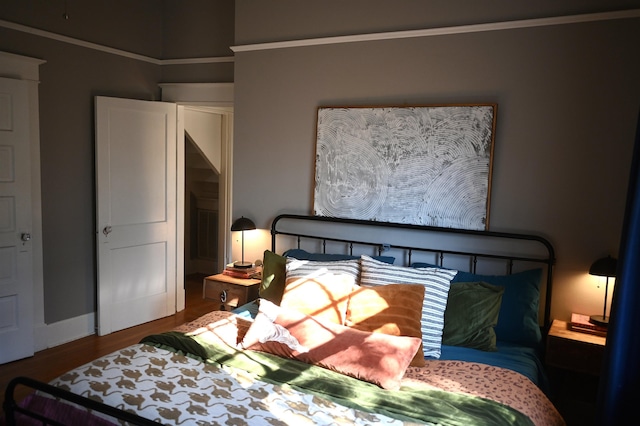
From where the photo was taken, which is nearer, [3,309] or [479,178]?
[479,178]

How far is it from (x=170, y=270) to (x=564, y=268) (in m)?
3.42

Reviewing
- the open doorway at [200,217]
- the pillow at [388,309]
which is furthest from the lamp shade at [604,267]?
the open doorway at [200,217]

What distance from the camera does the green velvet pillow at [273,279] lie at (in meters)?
3.13

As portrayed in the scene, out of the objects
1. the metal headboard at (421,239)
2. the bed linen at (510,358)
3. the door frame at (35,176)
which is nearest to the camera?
the bed linen at (510,358)

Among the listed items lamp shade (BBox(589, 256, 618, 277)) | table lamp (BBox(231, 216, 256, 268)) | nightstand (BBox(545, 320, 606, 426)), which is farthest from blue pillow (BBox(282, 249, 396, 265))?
lamp shade (BBox(589, 256, 618, 277))

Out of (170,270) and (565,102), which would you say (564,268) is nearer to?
(565,102)

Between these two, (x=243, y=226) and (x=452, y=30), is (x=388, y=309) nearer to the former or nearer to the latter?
(x=243, y=226)

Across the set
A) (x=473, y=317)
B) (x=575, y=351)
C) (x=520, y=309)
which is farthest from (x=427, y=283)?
(x=575, y=351)

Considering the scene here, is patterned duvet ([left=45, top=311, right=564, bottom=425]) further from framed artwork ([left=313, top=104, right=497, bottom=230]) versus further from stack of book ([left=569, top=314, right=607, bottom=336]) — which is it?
framed artwork ([left=313, top=104, right=497, bottom=230])

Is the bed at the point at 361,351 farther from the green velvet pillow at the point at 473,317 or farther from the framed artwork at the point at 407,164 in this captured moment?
the framed artwork at the point at 407,164

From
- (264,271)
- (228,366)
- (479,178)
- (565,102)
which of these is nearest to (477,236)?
(479,178)

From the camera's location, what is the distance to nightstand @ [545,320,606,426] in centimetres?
251

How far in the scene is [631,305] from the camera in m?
2.05

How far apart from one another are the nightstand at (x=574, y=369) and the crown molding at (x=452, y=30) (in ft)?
5.52
